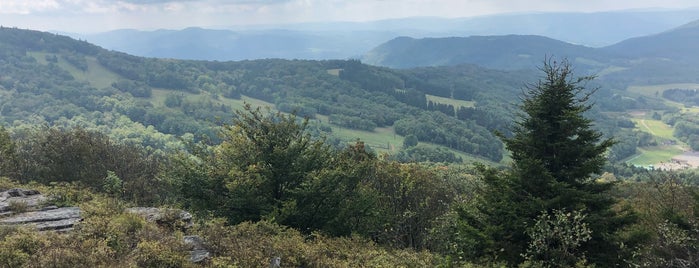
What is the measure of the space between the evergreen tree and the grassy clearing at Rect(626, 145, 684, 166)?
176563 mm

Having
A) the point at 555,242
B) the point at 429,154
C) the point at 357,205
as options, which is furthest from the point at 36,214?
the point at 429,154

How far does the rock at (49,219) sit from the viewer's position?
14.7 m

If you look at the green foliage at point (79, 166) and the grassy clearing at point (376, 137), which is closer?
the green foliage at point (79, 166)

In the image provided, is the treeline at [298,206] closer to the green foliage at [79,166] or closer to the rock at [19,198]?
the green foliage at [79,166]

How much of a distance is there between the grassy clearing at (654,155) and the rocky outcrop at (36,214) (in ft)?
622

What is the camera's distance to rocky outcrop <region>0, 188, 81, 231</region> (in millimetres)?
14911

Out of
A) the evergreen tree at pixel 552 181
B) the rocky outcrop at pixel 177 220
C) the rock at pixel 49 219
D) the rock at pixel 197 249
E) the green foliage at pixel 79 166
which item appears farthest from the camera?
the green foliage at pixel 79 166

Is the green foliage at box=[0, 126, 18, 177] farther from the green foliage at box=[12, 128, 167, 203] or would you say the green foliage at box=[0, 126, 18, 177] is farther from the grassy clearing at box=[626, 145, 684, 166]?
the grassy clearing at box=[626, 145, 684, 166]

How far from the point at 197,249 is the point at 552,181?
43.9 ft

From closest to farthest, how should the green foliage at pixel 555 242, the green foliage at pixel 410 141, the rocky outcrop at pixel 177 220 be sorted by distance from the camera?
the rocky outcrop at pixel 177 220
the green foliage at pixel 555 242
the green foliage at pixel 410 141

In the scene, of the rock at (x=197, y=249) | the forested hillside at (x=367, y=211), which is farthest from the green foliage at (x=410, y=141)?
the rock at (x=197, y=249)

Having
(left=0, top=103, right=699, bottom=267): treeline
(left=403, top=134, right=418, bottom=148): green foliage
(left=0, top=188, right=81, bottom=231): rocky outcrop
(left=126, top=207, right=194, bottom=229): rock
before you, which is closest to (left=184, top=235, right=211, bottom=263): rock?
(left=0, top=103, right=699, bottom=267): treeline

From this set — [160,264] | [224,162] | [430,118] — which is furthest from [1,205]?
[430,118]

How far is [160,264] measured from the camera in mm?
11070
